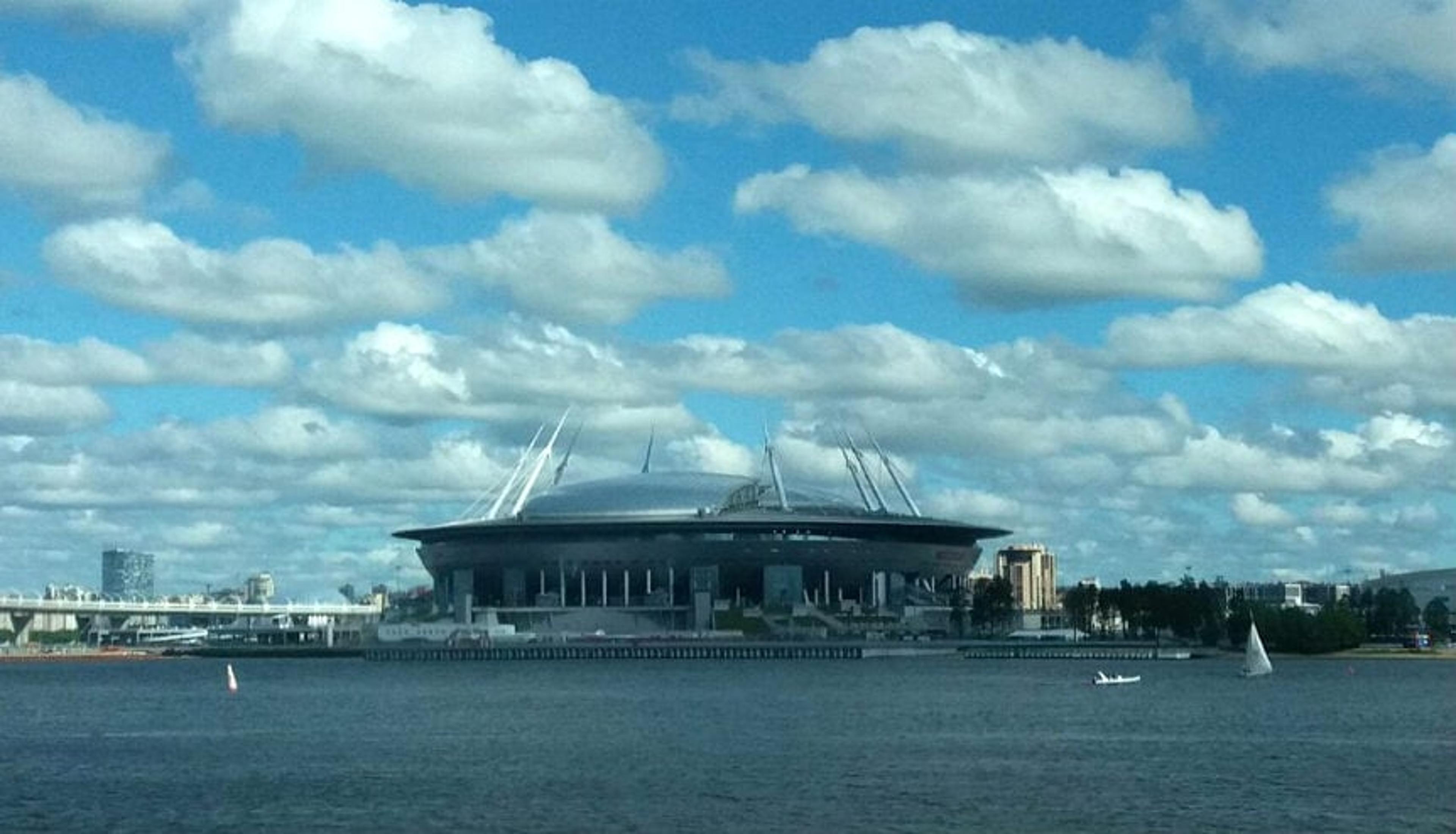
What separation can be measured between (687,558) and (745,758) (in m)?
128

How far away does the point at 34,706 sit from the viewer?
9906cm

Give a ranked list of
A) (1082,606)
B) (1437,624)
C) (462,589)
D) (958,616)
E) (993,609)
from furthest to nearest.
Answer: (462,589) → (958,616) → (993,609) → (1082,606) → (1437,624)

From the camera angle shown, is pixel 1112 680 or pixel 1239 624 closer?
pixel 1112 680

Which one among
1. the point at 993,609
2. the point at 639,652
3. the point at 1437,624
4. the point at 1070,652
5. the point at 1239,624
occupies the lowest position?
the point at 1070,652

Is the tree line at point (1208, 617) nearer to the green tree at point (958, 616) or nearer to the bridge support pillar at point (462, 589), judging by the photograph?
the green tree at point (958, 616)

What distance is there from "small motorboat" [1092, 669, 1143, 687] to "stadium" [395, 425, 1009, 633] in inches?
2790

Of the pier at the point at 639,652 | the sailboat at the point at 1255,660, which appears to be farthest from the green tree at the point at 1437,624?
the sailboat at the point at 1255,660

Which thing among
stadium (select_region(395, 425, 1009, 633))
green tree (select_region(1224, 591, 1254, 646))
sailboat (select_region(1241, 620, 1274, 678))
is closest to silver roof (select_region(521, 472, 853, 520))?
stadium (select_region(395, 425, 1009, 633))

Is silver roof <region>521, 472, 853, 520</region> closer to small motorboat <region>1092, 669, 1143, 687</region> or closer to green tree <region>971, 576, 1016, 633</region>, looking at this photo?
green tree <region>971, 576, 1016, 633</region>

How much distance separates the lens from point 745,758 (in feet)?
198

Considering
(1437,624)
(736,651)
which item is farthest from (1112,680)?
(1437,624)

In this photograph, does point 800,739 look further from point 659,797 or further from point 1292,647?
point 1292,647

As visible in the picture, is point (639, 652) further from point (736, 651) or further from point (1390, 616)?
point (1390, 616)

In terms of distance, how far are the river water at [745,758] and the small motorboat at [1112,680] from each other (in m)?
1.65
